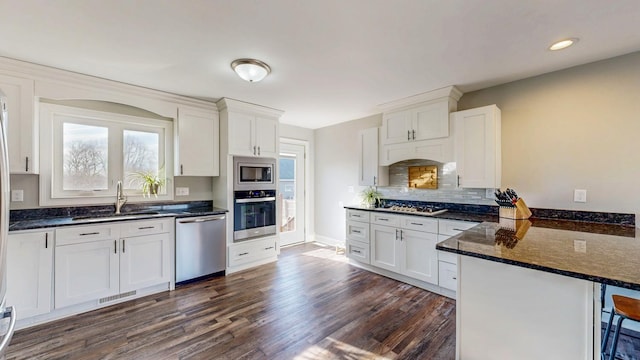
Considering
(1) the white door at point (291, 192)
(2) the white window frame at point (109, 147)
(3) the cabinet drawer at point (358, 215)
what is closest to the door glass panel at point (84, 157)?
(2) the white window frame at point (109, 147)

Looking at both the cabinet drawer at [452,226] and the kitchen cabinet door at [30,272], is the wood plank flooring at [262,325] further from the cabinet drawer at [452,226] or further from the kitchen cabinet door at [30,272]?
the cabinet drawer at [452,226]

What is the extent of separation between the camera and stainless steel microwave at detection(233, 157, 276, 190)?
3.62 meters

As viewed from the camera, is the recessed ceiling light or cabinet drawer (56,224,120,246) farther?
cabinet drawer (56,224,120,246)

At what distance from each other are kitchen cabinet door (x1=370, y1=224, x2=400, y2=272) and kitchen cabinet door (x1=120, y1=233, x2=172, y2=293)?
2.57 meters

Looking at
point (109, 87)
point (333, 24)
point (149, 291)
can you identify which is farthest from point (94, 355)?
point (333, 24)

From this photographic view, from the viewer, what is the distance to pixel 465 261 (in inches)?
57.9

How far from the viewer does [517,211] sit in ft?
8.19

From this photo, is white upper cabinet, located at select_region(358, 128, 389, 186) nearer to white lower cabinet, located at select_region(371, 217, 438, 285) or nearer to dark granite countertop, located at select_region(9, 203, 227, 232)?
white lower cabinet, located at select_region(371, 217, 438, 285)

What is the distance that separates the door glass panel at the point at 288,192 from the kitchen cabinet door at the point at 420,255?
Answer: 244 cm

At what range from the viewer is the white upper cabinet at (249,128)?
139 inches

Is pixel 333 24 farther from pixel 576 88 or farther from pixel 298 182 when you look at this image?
pixel 298 182

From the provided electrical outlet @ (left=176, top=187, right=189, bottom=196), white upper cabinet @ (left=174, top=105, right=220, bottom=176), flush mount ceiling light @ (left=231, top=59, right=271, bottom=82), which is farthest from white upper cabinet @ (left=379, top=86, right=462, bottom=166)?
electrical outlet @ (left=176, top=187, right=189, bottom=196)

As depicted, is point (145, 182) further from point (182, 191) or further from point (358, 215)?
point (358, 215)

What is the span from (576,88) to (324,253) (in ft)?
12.4
